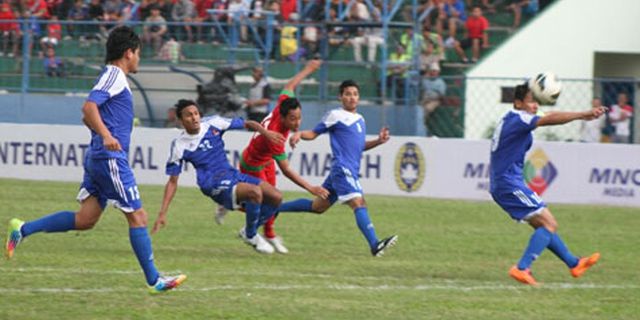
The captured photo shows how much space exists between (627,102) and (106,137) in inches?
570

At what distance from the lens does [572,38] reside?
27891 millimetres

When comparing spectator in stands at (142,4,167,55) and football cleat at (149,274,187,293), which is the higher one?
spectator in stands at (142,4,167,55)

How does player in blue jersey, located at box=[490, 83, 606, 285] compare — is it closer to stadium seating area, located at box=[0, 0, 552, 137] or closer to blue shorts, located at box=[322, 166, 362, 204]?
blue shorts, located at box=[322, 166, 362, 204]

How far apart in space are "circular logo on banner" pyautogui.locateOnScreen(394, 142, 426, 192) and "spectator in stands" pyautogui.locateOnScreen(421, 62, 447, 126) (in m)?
2.04

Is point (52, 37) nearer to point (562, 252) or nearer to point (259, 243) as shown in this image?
point (259, 243)

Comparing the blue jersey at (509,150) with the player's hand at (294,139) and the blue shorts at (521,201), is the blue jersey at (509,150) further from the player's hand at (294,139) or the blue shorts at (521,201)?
the player's hand at (294,139)

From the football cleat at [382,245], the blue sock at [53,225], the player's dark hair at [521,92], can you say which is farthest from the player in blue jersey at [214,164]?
the player's dark hair at [521,92]

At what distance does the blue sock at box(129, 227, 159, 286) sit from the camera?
10250 mm

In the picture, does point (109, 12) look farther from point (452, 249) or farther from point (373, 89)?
point (452, 249)

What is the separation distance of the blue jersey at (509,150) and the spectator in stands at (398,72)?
12.5 meters

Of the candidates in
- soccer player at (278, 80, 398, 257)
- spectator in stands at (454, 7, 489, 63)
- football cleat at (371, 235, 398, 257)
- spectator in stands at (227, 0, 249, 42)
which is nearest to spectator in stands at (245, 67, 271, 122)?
spectator in stands at (227, 0, 249, 42)

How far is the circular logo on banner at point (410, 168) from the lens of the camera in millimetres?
21875

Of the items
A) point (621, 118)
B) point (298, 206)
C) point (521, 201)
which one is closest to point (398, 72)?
point (621, 118)

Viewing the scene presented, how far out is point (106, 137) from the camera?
9.83 m
